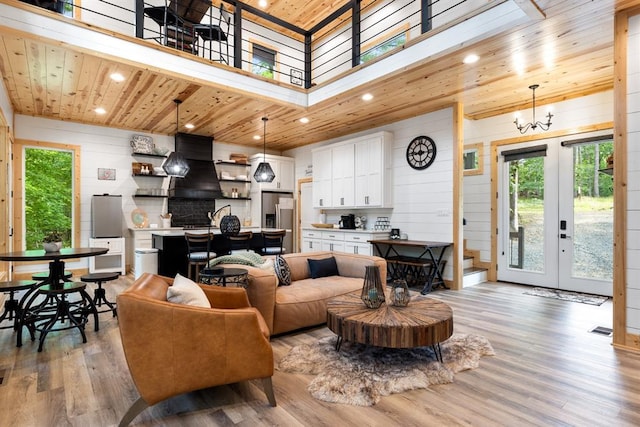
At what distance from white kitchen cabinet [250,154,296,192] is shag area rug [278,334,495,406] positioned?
577 centimetres

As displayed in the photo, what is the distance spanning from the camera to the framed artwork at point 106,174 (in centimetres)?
693

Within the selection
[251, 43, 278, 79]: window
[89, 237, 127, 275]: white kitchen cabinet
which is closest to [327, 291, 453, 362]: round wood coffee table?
[89, 237, 127, 275]: white kitchen cabinet

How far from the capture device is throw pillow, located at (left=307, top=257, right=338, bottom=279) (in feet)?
14.0

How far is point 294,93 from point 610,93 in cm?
462

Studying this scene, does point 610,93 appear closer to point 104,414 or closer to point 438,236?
point 438,236

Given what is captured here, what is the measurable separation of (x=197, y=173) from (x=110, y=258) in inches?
94.2

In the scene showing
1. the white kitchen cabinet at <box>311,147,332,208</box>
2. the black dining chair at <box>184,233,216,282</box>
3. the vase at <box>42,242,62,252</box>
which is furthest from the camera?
the white kitchen cabinet at <box>311,147,332,208</box>

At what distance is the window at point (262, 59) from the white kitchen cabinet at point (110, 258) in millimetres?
4540

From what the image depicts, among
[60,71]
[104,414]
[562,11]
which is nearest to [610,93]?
[562,11]

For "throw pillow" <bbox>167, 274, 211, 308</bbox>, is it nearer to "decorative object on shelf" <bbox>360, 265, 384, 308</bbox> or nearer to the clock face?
"decorative object on shelf" <bbox>360, 265, 384, 308</bbox>

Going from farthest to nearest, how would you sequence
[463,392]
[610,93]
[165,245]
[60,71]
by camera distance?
[165,245] → [610,93] → [60,71] → [463,392]

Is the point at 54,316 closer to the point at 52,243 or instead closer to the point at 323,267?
the point at 52,243

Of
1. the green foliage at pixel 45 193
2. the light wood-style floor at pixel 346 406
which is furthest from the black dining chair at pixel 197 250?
the green foliage at pixel 45 193

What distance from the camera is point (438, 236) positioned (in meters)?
5.79
